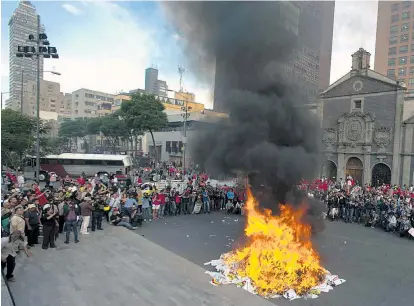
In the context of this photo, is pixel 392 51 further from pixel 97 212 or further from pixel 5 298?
pixel 5 298

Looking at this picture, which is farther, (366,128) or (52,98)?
(52,98)

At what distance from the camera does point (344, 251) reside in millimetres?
10969

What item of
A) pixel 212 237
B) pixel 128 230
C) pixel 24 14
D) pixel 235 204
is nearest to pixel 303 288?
pixel 212 237

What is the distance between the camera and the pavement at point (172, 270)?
6.89m

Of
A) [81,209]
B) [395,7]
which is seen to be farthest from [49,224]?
[395,7]

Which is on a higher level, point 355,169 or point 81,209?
point 355,169

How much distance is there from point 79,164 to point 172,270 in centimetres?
2495

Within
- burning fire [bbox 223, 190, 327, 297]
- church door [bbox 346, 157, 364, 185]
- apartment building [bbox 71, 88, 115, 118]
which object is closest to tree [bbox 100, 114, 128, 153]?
church door [bbox 346, 157, 364, 185]

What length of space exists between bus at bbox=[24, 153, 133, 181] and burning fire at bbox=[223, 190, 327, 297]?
24293 mm

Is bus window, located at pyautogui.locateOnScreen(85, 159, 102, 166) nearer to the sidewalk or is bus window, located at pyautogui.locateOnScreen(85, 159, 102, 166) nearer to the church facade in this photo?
the church facade

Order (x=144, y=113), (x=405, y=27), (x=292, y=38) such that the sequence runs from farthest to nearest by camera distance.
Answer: (x=405, y=27)
(x=144, y=113)
(x=292, y=38)

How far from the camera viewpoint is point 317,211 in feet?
31.2

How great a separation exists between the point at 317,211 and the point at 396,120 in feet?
70.9

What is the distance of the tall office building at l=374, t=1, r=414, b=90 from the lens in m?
61.6
